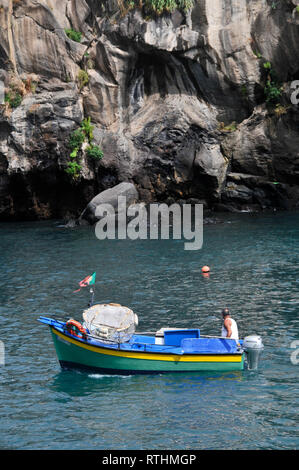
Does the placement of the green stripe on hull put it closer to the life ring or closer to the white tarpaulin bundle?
the life ring

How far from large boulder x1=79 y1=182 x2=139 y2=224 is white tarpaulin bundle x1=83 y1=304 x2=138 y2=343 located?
3190 centimetres

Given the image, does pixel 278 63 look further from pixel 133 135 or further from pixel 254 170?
pixel 133 135

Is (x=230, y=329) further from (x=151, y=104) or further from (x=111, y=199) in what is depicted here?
(x=151, y=104)

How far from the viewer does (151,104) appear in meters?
61.3

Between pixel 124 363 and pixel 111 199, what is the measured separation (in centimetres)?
3494

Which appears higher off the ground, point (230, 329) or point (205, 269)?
point (205, 269)

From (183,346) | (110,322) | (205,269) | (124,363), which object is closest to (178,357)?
(183,346)

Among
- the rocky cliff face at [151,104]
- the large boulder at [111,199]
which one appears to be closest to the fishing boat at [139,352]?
the large boulder at [111,199]

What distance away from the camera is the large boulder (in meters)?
54.0

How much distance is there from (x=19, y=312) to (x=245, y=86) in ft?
131

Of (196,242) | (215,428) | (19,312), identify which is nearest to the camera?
(215,428)
